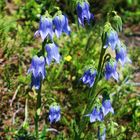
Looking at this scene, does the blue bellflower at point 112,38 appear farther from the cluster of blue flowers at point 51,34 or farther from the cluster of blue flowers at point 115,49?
the cluster of blue flowers at point 51,34

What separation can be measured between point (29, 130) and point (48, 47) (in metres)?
1.49

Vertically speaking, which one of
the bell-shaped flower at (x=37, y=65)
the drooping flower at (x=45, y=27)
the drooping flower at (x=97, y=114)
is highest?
the drooping flower at (x=45, y=27)

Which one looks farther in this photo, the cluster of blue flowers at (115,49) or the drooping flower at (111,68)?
the drooping flower at (111,68)

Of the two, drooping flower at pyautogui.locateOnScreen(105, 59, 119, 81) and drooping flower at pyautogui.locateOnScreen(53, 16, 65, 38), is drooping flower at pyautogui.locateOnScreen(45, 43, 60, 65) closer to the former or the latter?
drooping flower at pyautogui.locateOnScreen(53, 16, 65, 38)

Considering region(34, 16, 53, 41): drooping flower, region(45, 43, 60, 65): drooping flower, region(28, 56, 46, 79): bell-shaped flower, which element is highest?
region(34, 16, 53, 41): drooping flower

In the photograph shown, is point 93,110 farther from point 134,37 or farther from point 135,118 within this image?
point 134,37

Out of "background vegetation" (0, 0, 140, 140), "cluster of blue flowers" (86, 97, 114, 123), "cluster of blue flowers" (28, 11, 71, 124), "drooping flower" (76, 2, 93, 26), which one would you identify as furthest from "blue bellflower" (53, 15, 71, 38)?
"background vegetation" (0, 0, 140, 140)

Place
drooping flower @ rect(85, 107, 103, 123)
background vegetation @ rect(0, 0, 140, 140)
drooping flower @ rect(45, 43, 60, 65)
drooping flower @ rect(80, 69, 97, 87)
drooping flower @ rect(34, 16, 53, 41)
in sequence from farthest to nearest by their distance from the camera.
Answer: background vegetation @ rect(0, 0, 140, 140)
drooping flower @ rect(85, 107, 103, 123)
drooping flower @ rect(80, 69, 97, 87)
drooping flower @ rect(45, 43, 60, 65)
drooping flower @ rect(34, 16, 53, 41)

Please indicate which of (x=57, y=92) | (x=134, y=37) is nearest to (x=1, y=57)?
(x=57, y=92)

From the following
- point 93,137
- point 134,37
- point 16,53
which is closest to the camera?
point 93,137

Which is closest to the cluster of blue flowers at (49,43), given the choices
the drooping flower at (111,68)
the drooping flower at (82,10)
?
the drooping flower at (82,10)

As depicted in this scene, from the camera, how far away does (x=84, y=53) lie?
548cm

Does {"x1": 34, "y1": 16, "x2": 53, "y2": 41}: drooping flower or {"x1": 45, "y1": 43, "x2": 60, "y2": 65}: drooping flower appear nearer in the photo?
{"x1": 34, "y1": 16, "x2": 53, "y2": 41}: drooping flower

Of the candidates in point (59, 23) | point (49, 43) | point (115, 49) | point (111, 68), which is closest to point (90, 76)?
point (111, 68)
